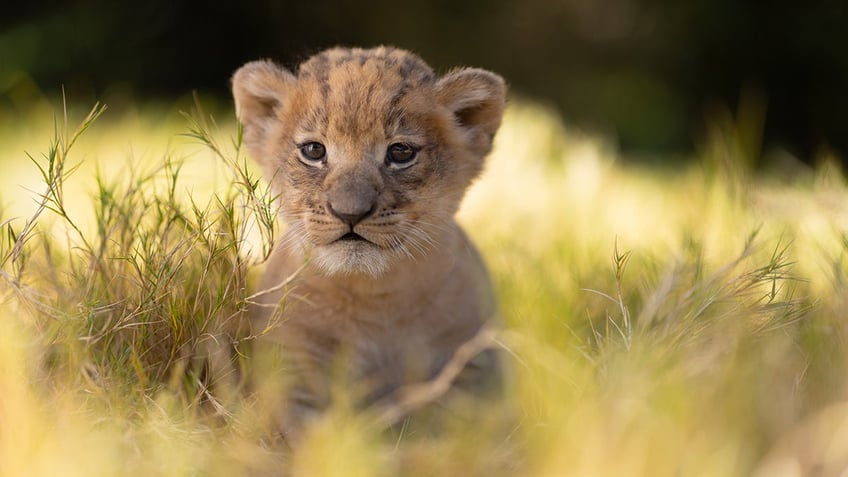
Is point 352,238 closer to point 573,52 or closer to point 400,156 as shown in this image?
point 400,156

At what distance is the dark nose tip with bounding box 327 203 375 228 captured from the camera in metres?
2.62

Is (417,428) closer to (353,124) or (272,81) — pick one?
(353,124)

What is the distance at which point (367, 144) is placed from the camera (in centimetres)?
281

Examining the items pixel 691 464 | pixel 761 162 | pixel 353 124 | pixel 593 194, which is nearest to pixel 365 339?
pixel 353 124

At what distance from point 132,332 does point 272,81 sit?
0.99 metres

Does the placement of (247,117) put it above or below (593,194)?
above

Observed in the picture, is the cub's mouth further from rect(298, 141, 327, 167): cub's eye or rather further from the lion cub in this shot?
rect(298, 141, 327, 167): cub's eye

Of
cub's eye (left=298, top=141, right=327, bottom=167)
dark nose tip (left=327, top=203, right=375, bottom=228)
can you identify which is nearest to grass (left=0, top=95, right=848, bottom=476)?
dark nose tip (left=327, top=203, right=375, bottom=228)

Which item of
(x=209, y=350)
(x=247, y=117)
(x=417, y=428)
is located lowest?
(x=417, y=428)

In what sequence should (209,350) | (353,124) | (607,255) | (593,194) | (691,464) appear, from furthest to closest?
(593,194)
(607,255)
(353,124)
(209,350)
(691,464)

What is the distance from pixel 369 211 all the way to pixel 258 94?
0.73 meters

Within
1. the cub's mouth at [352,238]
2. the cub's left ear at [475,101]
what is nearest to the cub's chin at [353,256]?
the cub's mouth at [352,238]

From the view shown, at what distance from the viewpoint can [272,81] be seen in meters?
3.07

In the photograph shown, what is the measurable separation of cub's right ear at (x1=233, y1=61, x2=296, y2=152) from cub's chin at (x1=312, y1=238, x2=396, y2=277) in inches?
23.8
